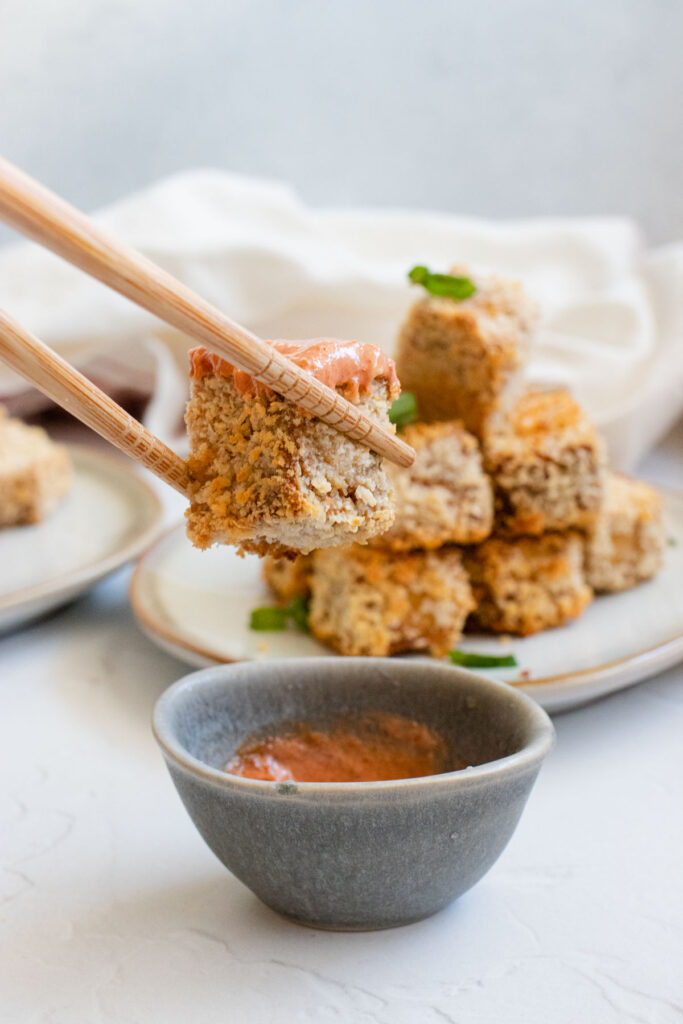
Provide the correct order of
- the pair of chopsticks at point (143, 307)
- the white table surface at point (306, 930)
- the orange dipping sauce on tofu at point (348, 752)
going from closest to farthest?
the pair of chopsticks at point (143, 307), the white table surface at point (306, 930), the orange dipping sauce on tofu at point (348, 752)

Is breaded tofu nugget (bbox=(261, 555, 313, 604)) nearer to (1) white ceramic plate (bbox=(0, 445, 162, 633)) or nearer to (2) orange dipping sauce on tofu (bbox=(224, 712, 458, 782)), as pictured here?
(1) white ceramic plate (bbox=(0, 445, 162, 633))

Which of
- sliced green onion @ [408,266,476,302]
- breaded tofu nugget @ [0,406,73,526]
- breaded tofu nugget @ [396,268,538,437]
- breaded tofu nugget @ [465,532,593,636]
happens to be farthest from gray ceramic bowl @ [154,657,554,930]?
breaded tofu nugget @ [0,406,73,526]

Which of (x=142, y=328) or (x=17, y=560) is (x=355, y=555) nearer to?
(x=17, y=560)

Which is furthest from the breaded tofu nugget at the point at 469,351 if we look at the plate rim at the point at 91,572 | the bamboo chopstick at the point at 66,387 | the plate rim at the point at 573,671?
the bamboo chopstick at the point at 66,387

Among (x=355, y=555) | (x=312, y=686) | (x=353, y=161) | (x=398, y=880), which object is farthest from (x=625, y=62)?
(x=398, y=880)

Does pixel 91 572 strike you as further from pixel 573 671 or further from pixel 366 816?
pixel 366 816

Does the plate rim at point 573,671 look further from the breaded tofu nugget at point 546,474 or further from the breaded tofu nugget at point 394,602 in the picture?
the breaded tofu nugget at point 546,474
